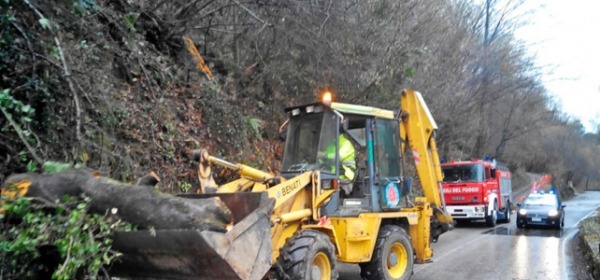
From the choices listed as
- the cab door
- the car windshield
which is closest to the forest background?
the cab door

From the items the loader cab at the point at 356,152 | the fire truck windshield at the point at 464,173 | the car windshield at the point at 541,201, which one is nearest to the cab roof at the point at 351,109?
the loader cab at the point at 356,152

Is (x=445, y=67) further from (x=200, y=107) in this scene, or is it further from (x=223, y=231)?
(x=223, y=231)

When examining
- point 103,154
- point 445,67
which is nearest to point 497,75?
point 445,67

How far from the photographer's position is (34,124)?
6.12 metres

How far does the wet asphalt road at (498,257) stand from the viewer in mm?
9367

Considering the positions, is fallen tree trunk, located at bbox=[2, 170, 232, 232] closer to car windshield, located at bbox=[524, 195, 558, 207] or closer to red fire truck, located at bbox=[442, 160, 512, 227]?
red fire truck, located at bbox=[442, 160, 512, 227]

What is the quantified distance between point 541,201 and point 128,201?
18.0 m

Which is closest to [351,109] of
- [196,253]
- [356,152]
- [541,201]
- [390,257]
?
[356,152]

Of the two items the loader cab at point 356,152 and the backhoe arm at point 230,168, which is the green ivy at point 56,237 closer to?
the backhoe arm at point 230,168

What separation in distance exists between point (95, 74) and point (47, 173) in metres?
2.52

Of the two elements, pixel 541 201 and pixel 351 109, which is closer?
pixel 351 109

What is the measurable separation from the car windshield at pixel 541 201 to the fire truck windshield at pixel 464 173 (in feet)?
6.58

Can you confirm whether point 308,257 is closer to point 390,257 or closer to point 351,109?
point 390,257

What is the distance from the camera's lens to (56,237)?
13.6 ft
